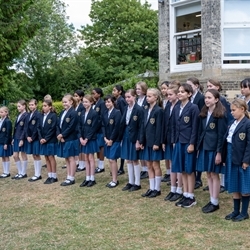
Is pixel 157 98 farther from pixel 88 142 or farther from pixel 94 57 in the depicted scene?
pixel 94 57

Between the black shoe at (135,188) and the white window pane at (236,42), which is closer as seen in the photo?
the black shoe at (135,188)

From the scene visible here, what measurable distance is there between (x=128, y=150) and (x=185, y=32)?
6.51 m

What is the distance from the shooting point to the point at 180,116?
21.2 ft

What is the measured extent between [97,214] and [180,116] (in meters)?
1.86

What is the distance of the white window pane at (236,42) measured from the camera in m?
12.2

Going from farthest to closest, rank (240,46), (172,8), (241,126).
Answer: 1. (172,8)
2. (240,46)
3. (241,126)

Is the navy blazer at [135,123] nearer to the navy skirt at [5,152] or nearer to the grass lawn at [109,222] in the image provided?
the grass lawn at [109,222]

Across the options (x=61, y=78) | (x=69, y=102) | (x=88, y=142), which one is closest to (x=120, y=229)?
→ (x=88, y=142)

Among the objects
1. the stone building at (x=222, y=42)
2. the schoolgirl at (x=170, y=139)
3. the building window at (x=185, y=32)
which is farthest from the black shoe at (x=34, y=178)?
the building window at (x=185, y=32)

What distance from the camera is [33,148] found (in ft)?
29.9

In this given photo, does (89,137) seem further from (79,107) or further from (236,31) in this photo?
(236,31)

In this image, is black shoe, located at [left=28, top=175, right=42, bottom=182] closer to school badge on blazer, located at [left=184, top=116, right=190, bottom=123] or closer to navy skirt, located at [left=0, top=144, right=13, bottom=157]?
navy skirt, located at [left=0, top=144, right=13, bottom=157]

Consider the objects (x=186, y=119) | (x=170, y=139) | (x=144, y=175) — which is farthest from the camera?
(x=144, y=175)

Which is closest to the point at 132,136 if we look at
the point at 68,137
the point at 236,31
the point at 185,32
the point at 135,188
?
the point at 135,188
